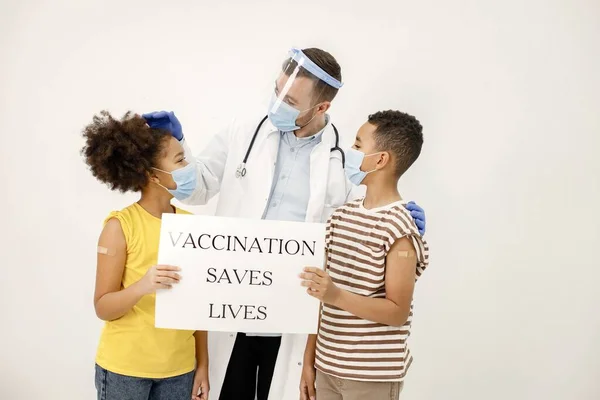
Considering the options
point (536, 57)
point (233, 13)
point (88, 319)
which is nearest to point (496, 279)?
point (536, 57)

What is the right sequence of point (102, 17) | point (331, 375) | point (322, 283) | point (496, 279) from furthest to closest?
point (496, 279)
point (102, 17)
point (331, 375)
point (322, 283)

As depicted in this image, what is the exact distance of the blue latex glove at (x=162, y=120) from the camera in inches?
63.7

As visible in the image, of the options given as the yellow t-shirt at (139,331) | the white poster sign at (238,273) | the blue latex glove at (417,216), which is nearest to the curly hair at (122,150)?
the yellow t-shirt at (139,331)

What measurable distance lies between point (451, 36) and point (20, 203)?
178 centimetres

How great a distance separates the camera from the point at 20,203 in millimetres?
2254

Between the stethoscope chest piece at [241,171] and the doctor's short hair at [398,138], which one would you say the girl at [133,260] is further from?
the doctor's short hair at [398,138]

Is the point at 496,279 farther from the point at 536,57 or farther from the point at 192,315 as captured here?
the point at 192,315

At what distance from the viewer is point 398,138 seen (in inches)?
63.0

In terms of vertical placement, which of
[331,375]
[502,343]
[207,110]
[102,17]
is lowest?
[502,343]

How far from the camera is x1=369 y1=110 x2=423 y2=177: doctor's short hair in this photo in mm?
1599

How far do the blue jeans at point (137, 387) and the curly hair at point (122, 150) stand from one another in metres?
0.51

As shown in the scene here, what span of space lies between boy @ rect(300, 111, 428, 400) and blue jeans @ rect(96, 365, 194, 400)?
387 millimetres

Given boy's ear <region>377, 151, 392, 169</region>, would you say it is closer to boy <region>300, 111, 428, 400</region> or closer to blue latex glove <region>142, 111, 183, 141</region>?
boy <region>300, 111, 428, 400</region>

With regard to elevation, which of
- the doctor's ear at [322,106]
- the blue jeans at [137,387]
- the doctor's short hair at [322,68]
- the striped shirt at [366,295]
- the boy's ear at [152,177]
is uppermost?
the doctor's short hair at [322,68]
